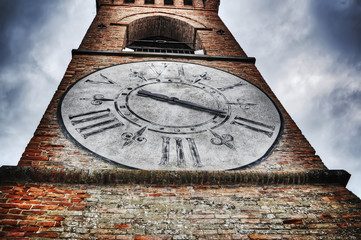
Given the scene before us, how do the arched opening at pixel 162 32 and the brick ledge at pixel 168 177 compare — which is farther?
the arched opening at pixel 162 32

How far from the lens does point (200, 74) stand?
4703mm

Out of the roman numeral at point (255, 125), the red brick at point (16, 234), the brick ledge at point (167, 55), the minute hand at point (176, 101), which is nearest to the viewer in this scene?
the red brick at point (16, 234)

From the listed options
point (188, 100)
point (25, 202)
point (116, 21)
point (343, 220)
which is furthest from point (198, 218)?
point (116, 21)

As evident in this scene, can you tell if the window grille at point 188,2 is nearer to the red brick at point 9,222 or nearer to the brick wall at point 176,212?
the brick wall at point 176,212

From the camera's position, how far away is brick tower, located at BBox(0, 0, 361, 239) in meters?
2.30

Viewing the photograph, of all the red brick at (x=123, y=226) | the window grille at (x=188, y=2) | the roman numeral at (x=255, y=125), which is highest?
the window grille at (x=188, y=2)

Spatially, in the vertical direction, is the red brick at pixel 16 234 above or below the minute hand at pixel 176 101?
below

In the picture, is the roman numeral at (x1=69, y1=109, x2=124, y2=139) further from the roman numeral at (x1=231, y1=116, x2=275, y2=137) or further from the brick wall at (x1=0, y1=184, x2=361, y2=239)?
the roman numeral at (x1=231, y1=116, x2=275, y2=137)

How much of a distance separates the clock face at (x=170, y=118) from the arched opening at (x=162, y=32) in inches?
110

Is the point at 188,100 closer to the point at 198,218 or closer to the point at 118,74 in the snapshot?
the point at 118,74

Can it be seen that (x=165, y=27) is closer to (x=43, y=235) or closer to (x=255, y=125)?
(x=255, y=125)

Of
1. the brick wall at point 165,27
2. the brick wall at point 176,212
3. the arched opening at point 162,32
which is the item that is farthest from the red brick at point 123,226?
the arched opening at point 162,32

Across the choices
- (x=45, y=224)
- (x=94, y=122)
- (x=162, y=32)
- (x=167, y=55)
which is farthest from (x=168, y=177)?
(x=162, y=32)

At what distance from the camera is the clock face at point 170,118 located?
Result: 119 inches
